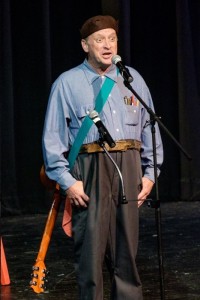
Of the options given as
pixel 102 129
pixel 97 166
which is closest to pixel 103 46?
pixel 102 129

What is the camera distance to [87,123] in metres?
3.46

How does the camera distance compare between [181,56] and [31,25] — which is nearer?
[31,25]

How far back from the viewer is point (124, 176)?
350 centimetres

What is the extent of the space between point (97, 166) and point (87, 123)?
0.19m

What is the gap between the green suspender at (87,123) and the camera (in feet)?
11.4

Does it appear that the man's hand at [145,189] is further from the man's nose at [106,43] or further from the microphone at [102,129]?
the man's nose at [106,43]

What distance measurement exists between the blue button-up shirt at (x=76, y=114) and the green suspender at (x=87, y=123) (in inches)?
0.7

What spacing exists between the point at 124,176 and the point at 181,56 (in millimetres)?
4488

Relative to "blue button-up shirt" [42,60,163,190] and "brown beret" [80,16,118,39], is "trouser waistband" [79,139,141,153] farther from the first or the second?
"brown beret" [80,16,118,39]

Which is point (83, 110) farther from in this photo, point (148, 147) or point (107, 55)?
point (148, 147)

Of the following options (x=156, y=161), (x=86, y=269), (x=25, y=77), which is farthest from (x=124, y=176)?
(x=25, y=77)

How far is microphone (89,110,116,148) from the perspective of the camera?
3.27 m

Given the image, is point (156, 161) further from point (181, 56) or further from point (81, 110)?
point (181, 56)

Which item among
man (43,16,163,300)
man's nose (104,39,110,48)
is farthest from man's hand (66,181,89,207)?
man's nose (104,39,110,48)
